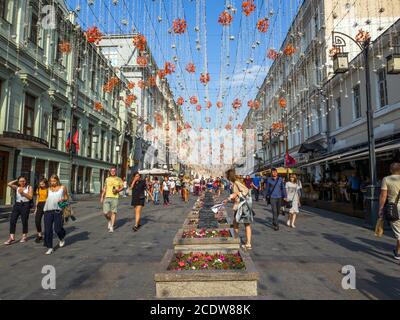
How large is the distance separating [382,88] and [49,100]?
20762mm

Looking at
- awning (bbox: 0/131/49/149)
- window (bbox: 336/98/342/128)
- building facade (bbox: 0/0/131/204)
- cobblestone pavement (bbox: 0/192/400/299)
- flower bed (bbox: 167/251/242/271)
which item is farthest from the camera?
window (bbox: 336/98/342/128)

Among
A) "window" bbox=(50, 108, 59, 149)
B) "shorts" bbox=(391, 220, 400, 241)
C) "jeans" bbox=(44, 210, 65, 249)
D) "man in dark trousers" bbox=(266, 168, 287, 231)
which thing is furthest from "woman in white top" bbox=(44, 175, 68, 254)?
"window" bbox=(50, 108, 59, 149)

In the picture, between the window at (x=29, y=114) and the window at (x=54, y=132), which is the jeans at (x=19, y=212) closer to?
the window at (x=29, y=114)

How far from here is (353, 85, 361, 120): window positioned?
20.8 m

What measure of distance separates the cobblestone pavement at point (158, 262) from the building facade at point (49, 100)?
8.72 m

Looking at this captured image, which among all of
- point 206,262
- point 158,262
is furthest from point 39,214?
point 206,262

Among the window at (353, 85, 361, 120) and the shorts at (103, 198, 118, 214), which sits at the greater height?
the window at (353, 85, 361, 120)

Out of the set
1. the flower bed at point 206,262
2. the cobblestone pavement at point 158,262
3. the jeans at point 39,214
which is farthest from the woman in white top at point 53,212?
the flower bed at point 206,262

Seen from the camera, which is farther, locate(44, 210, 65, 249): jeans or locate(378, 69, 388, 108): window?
locate(378, 69, 388, 108): window

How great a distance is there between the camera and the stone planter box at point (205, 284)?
175 inches

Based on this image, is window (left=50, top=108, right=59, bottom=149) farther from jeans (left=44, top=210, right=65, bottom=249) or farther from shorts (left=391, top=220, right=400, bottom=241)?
shorts (left=391, top=220, right=400, bottom=241)

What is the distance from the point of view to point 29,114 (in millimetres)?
19734
